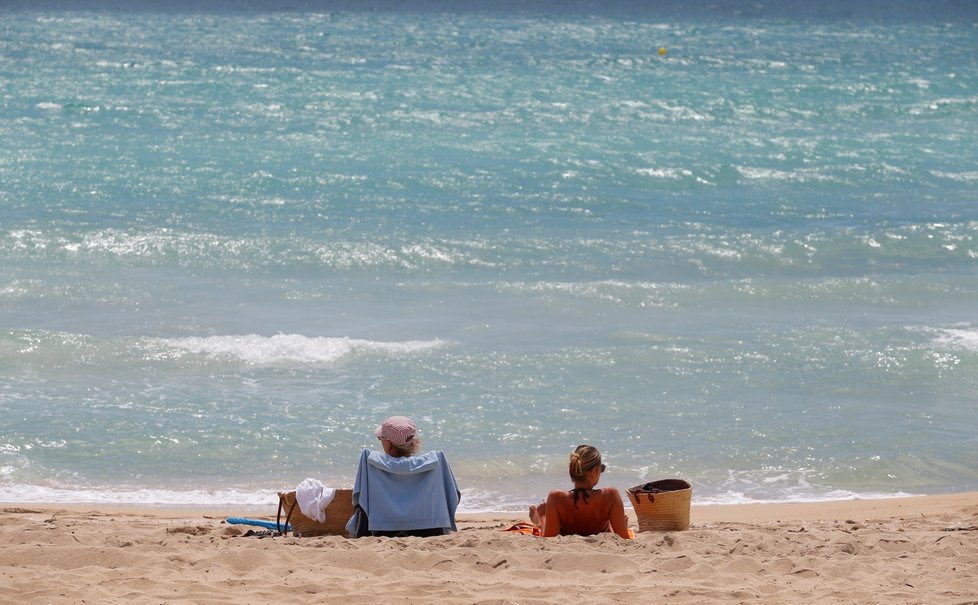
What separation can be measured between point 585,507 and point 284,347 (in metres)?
5.08

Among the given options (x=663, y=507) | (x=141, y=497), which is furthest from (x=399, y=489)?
(x=141, y=497)

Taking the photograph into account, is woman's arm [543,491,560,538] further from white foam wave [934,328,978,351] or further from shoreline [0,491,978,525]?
white foam wave [934,328,978,351]

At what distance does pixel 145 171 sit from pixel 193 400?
9385mm

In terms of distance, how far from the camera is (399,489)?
7.03 meters

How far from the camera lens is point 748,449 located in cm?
952

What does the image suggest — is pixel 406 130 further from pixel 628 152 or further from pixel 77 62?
pixel 77 62

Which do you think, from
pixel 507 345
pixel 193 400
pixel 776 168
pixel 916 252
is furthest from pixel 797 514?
pixel 776 168

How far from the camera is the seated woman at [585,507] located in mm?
6910

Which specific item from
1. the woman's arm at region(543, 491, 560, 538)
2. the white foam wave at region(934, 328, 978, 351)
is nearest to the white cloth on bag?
the woman's arm at region(543, 491, 560, 538)

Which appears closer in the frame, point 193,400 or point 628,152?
point 193,400

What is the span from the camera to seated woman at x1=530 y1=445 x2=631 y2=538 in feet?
22.7

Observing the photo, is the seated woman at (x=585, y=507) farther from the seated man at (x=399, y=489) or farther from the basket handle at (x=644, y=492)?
the seated man at (x=399, y=489)

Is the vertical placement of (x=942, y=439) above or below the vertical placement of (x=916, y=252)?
below

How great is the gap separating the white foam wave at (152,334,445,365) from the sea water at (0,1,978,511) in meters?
0.03
